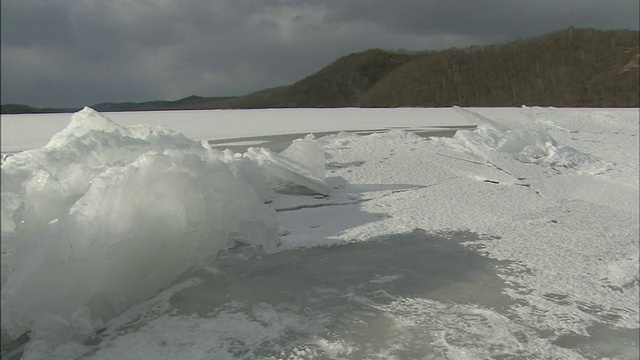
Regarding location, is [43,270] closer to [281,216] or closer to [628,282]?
[281,216]

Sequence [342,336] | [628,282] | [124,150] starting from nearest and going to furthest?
[342,336]
[628,282]
[124,150]

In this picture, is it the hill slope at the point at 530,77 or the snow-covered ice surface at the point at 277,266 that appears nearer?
the snow-covered ice surface at the point at 277,266

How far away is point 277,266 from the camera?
245 cm

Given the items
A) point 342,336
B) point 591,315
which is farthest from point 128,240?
point 591,315

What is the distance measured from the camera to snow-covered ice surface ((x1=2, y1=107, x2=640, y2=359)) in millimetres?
1624

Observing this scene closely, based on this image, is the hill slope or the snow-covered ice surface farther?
the hill slope

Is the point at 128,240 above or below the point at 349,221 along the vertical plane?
above

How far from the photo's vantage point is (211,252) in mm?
2418

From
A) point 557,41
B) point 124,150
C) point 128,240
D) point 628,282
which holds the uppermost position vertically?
point 557,41

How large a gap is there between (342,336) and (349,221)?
1.64 m

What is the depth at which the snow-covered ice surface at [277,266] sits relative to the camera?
1624mm

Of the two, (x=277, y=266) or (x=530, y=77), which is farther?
(x=530, y=77)

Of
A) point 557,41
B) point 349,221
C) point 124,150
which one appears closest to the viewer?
point 124,150

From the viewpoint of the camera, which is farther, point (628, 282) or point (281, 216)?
point (281, 216)
